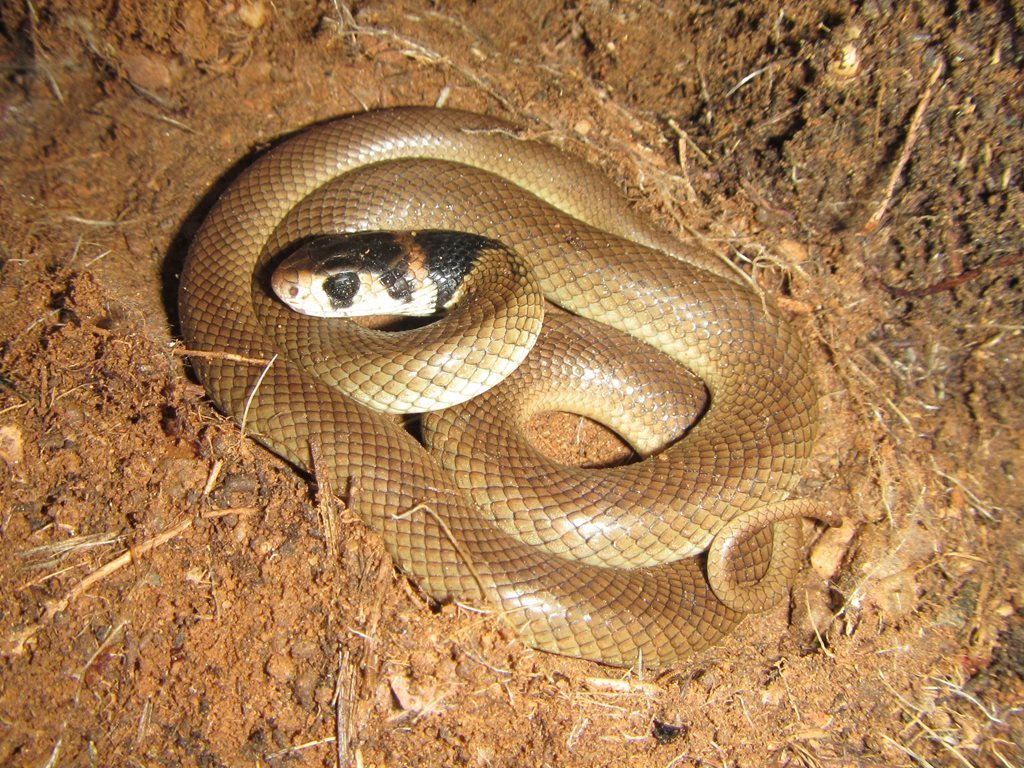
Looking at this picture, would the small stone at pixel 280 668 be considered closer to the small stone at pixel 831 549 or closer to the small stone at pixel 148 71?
the small stone at pixel 831 549

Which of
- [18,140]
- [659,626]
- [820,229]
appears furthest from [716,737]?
[18,140]

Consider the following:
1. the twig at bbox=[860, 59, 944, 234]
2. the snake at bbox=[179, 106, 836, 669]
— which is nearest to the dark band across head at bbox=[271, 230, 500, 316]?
the snake at bbox=[179, 106, 836, 669]

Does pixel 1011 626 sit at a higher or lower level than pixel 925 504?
lower

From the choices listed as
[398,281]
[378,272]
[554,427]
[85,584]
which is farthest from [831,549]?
[85,584]

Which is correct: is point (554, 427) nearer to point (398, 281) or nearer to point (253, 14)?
point (398, 281)

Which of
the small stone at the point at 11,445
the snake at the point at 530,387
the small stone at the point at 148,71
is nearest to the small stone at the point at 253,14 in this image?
the small stone at the point at 148,71

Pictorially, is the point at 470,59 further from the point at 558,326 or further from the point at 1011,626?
the point at 1011,626
